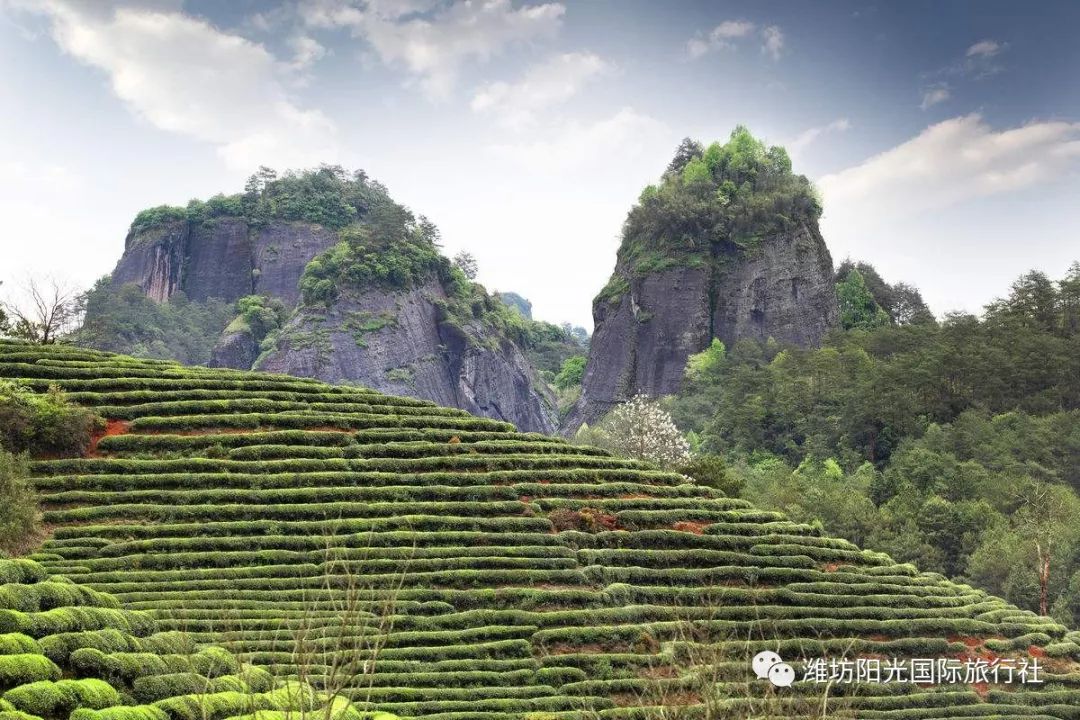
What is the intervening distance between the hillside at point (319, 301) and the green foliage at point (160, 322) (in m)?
0.20

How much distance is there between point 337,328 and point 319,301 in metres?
4.15

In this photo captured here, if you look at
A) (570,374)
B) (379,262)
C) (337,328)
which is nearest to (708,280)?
(379,262)

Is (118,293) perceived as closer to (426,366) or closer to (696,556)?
(426,366)

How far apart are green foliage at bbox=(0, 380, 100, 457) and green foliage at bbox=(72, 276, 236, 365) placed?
84.1 meters

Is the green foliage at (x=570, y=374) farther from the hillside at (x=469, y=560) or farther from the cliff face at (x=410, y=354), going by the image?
the hillside at (x=469, y=560)

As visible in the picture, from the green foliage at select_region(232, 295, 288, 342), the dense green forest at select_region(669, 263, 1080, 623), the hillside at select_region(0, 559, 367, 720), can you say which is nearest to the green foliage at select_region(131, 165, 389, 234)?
the green foliage at select_region(232, 295, 288, 342)

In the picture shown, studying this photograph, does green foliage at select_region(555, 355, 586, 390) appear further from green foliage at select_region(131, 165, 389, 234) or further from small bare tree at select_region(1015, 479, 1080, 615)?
small bare tree at select_region(1015, 479, 1080, 615)

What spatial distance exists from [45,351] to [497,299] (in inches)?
3532

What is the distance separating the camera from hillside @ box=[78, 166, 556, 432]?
330ft

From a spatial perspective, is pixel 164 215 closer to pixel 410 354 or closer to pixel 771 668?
pixel 410 354

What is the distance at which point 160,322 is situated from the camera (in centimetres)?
12606

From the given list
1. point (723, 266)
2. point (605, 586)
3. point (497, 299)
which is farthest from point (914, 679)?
point (497, 299)

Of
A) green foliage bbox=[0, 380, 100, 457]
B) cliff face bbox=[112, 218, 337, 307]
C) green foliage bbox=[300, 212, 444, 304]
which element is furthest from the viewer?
cliff face bbox=[112, 218, 337, 307]

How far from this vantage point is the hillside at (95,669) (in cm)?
1291
